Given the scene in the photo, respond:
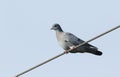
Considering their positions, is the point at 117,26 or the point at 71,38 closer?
the point at 117,26

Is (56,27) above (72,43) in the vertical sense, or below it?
above

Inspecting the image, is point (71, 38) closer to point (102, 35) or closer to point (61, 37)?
point (61, 37)

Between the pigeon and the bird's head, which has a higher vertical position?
the bird's head

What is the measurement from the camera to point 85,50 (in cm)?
2180

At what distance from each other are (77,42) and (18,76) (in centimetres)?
659

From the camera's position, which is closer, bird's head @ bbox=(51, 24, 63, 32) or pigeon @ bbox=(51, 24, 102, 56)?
pigeon @ bbox=(51, 24, 102, 56)

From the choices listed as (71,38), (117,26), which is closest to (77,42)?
(71,38)

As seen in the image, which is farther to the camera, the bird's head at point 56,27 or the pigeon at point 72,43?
the bird's head at point 56,27

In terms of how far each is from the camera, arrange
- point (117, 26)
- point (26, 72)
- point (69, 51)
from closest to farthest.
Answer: point (117, 26) → point (26, 72) → point (69, 51)

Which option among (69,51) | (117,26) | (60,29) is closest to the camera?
(117,26)

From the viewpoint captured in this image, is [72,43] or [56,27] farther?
[56,27]

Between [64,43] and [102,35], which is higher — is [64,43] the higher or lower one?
the lower one

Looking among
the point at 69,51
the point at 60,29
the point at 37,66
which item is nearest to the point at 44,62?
the point at 37,66

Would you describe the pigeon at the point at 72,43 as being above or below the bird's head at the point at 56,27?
below
